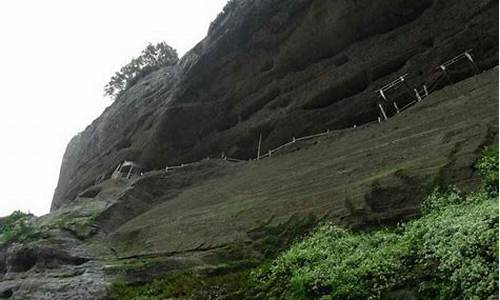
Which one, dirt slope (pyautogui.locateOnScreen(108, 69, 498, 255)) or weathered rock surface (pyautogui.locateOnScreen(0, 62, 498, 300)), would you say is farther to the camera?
weathered rock surface (pyautogui.locateOnScreen(0, 62, 498, 300))

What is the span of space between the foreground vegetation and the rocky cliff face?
8.54m

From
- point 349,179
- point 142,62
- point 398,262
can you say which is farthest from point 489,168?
point 142,62

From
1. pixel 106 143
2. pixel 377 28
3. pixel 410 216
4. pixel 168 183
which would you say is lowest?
pixel 410 216

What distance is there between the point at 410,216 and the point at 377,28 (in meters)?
13.2

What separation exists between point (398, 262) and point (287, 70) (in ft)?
53.9

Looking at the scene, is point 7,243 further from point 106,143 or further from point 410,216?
point 410,216

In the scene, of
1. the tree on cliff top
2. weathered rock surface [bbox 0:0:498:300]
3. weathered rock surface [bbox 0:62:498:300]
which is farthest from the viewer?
the tree on cliff top

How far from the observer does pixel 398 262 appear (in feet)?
33.5

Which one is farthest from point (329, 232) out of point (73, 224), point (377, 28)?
point (377, 28)

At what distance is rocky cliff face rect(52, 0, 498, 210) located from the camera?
67.6 feet

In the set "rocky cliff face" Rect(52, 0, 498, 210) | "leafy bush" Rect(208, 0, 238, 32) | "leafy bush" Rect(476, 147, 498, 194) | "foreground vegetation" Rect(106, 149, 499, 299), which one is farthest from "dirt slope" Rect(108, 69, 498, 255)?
"leafy bush" Rect(208, 0, 238, 32)

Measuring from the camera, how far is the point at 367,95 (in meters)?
21.4

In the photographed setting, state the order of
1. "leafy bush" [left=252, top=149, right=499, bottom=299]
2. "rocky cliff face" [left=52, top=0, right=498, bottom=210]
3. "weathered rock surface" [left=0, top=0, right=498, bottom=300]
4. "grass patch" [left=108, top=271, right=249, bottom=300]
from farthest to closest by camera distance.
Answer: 1. "rocky cliff face" [left=52, top=0, right=498, bottom=210]
2. "weathered rock surface" [left=0, top=0, right=498, bottom=300]
3. "grass patch" [left=108, top=271, right=249, bottom=300]
4. "leafy bush" [left=252, top=149, right=499, bottom=299]

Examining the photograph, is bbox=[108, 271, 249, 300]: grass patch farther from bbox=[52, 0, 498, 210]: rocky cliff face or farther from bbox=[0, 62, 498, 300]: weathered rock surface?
bbox=[52, 0, 498, 210]: rocky cliff face
